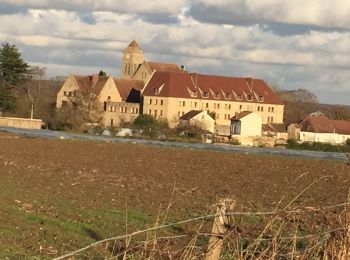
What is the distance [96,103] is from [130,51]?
161ft

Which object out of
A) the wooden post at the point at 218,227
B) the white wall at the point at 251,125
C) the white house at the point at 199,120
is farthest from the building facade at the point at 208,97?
the wooden post at the point at 218,227

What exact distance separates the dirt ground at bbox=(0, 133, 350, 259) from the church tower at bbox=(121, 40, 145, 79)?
126 meters

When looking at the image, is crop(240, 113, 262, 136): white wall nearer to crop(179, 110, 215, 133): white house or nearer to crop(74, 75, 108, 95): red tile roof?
crop(179, 110, 215, 133): white house

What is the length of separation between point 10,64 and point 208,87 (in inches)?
1499

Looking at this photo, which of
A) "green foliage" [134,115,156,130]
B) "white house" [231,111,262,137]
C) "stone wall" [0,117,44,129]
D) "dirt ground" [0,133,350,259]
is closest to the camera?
"dirt ground" [0,133,350,259]

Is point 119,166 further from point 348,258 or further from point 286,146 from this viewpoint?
point 286,146

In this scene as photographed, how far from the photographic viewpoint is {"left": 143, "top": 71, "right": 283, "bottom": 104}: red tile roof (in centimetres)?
13088

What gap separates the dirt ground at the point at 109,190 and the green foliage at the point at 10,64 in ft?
227

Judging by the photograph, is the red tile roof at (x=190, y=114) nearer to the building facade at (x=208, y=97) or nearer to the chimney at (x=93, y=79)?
the building facade at (x=208, y=97)

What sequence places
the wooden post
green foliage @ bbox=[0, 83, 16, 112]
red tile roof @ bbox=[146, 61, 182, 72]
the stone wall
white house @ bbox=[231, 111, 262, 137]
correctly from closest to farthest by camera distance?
the wooden post < the stone wall < green foliage @ bbox=[0, 83, 16, 112] < white house @ bbox=[231, 111, 262, 137] < red tile roof @ bbox=[146, 61, 182, 72]

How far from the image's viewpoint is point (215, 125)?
4884 inches

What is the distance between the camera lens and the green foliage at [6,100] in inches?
4085

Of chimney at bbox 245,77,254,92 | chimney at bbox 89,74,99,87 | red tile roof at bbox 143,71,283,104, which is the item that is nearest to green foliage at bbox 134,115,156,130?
red tile roof at bbox 143,71,283,104

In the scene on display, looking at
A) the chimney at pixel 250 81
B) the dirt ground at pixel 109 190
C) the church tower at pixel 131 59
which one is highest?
the church tower at pixel 131 59
